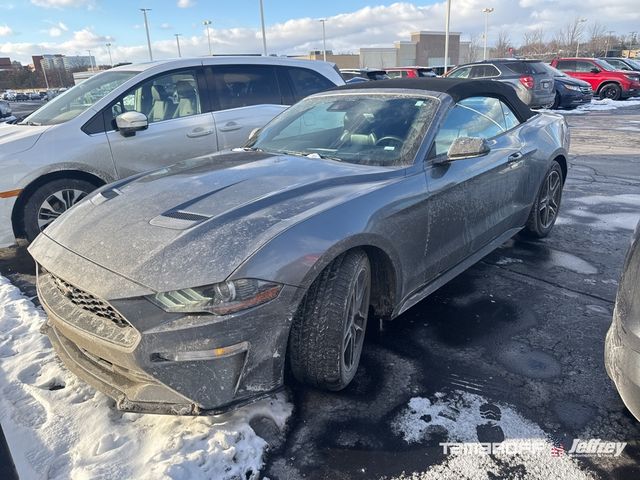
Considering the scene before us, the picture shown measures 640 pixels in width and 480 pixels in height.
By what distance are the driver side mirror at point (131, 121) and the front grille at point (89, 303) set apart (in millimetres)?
2559

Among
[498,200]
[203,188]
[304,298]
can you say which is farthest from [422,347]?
[203,188]

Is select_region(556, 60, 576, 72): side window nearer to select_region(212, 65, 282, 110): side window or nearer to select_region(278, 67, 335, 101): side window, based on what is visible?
select_region(278, 67, 335, 101): side window

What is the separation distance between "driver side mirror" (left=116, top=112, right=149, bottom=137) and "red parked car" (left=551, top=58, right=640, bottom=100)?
22061mm

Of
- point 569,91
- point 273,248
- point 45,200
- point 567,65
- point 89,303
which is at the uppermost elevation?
point 273,248

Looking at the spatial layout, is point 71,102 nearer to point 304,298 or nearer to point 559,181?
point 304,298

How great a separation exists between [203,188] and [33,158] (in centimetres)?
251

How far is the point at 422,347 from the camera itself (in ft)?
10.1

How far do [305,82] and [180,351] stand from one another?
16.3 feet

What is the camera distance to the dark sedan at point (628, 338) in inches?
75.3

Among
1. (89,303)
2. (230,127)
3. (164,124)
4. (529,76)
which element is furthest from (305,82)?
(529,76)

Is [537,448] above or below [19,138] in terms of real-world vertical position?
below

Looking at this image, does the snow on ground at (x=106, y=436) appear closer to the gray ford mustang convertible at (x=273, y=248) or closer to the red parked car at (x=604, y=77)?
the gray ford mustang convertible at (x=273, y=248)

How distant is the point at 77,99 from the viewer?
5.03 metres

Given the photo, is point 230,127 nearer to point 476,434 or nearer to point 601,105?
point 476,434
